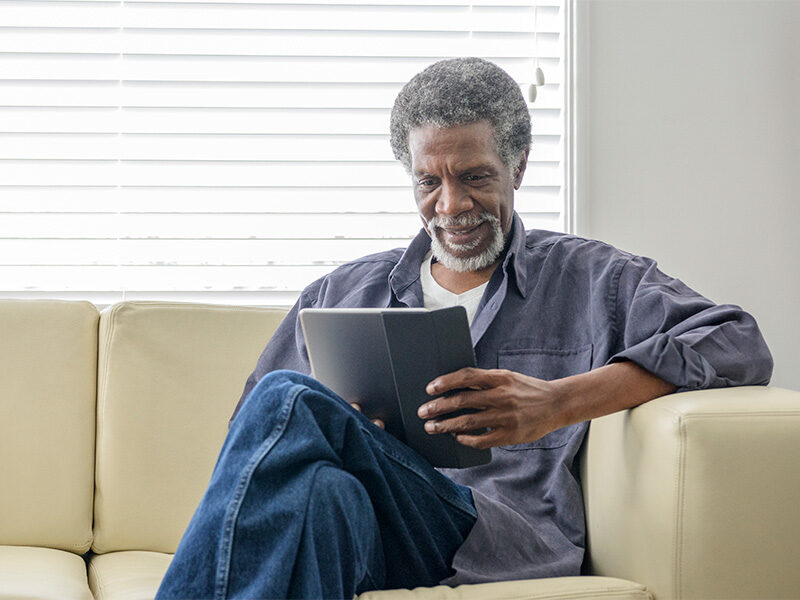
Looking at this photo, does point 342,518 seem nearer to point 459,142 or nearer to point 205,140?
point 459,142

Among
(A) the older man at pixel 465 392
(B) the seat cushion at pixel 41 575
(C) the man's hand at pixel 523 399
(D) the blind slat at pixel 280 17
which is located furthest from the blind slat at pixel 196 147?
(C) the man's hand at pixel 523 399

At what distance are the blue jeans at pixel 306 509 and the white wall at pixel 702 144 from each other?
1.17 metres

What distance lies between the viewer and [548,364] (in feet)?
4.86

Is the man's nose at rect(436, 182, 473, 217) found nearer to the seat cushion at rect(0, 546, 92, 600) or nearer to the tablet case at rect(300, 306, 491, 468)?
the tablet case at rect(300, 306, 491, 468)

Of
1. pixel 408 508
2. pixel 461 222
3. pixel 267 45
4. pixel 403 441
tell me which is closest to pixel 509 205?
pixel 461 222

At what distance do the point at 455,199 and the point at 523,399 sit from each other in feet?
1.58

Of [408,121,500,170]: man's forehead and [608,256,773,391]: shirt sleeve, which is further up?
[408,121,500,170]: man's forehead

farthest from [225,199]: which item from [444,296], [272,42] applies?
[444,296]

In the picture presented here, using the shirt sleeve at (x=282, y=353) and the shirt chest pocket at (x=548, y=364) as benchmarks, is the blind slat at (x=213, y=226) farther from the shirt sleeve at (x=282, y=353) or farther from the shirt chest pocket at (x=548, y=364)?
the shirt chest pocket at (x=548, y=364)

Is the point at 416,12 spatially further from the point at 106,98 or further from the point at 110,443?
the point at 110,443

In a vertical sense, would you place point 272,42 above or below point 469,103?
above

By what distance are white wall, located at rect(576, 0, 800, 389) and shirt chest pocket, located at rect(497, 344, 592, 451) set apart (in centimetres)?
72

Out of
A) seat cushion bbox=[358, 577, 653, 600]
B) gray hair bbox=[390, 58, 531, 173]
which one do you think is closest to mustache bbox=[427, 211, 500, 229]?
gray hair bbox=[390, 58, 531, 173]

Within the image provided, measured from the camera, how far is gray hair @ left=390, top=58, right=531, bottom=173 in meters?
1.60
